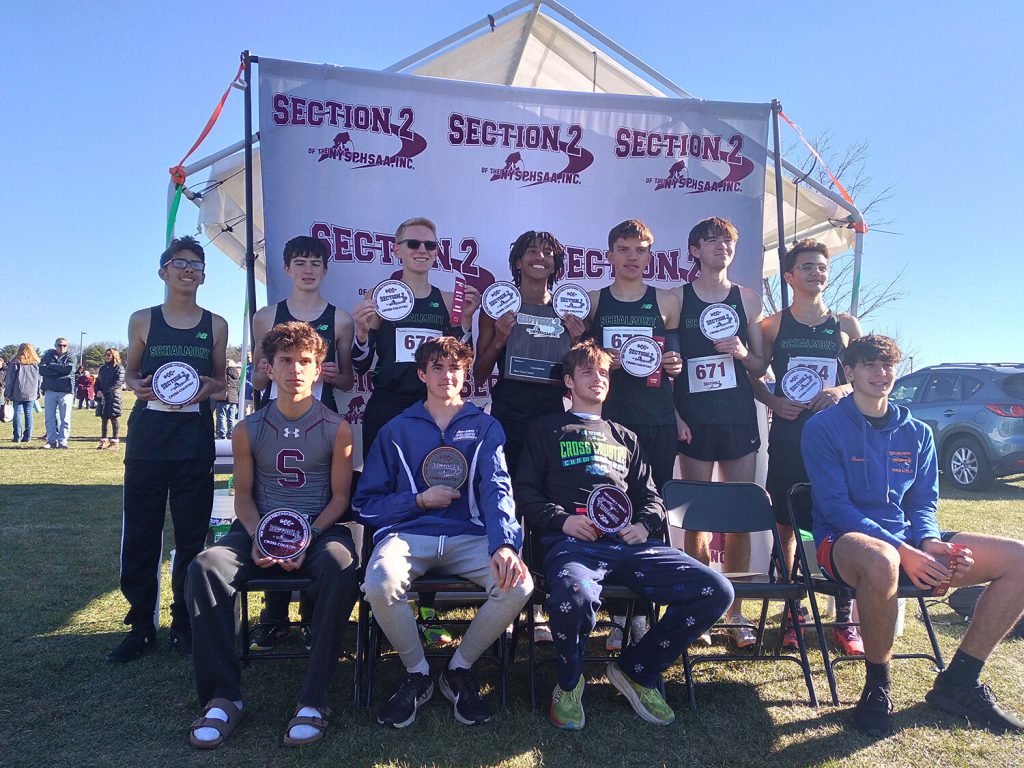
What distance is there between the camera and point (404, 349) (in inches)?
136

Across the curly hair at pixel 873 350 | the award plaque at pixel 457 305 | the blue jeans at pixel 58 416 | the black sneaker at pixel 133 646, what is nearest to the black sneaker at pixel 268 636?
the black sneaker at pixel 133 646

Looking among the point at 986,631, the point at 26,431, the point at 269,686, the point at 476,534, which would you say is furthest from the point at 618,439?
the point at 26,431

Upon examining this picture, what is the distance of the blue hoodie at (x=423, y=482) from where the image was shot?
9.25ft

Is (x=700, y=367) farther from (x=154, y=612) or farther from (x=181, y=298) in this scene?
(x=154, y=612)

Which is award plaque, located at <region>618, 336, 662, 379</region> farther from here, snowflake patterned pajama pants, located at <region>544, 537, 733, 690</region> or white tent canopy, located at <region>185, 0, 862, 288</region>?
white tent canopy, located at <region>185, 0, 862, 288</region>

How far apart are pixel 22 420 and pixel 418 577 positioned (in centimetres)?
1334

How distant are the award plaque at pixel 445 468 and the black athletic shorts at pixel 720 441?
1.37 meters

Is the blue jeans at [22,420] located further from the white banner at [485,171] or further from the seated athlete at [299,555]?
the seated athlete at [299,555]

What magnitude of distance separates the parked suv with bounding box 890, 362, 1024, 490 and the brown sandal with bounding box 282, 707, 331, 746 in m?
9.20

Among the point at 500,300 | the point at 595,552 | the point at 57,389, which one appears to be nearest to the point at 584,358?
the point at 500,300

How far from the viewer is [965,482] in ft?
29.6

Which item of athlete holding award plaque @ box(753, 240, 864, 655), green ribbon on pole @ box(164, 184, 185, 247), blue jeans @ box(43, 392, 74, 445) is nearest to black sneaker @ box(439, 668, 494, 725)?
athlete holding award plaque @ box(753, 240, 864, 655)

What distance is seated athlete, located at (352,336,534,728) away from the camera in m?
2.59

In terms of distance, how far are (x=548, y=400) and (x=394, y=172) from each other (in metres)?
1.94
